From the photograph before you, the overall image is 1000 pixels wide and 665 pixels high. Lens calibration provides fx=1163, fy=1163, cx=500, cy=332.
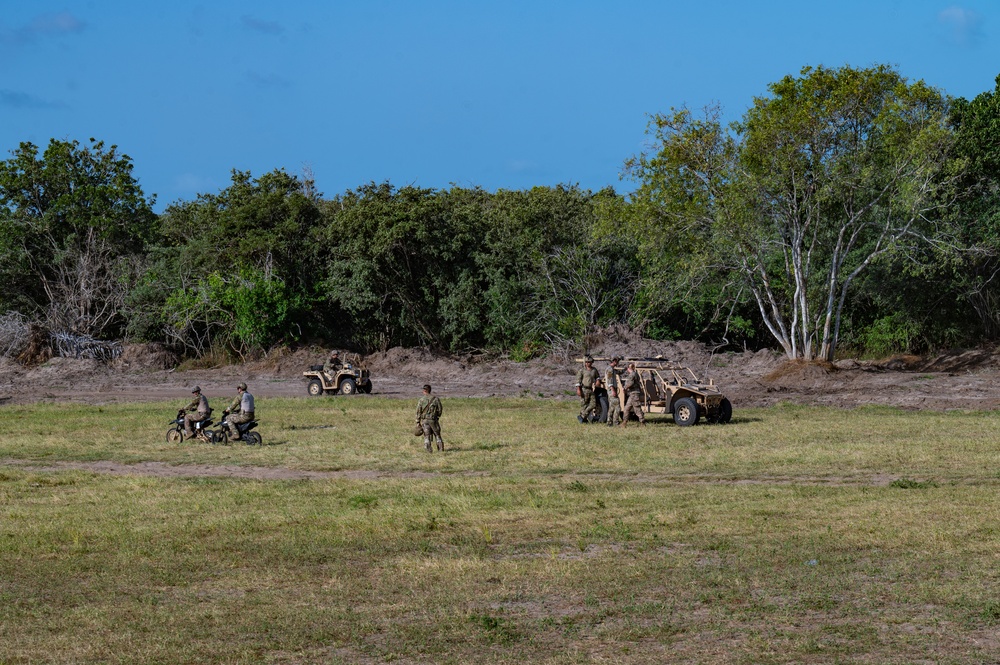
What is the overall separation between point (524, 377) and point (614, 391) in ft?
56.0

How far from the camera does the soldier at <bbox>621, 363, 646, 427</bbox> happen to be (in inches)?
1063

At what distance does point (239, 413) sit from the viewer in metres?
24.4

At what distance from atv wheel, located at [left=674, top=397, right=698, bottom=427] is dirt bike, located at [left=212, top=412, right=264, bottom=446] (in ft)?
31.3

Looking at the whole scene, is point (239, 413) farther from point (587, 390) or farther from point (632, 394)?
point (632, 394)

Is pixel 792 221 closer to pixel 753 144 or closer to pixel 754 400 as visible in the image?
pixel 753 144

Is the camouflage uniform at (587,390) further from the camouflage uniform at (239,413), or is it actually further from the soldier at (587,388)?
the camouflage uniform at (239,413)

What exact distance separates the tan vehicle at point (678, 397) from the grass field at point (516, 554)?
123 inches

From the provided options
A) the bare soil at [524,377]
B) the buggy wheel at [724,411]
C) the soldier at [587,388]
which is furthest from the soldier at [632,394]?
the bare soil at [524,377]

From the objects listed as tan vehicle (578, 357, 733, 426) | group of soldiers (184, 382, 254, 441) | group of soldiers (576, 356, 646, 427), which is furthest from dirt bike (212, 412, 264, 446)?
tan vehicle (578, 357, 733, 426)

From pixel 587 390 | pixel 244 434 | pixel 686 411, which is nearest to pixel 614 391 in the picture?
pixel 587 390

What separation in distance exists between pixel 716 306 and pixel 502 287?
9.00 metres

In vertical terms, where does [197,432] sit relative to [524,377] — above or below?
below

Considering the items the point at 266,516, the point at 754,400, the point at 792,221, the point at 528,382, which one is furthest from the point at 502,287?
the point at 266,516

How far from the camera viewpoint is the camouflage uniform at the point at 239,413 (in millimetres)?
24266
